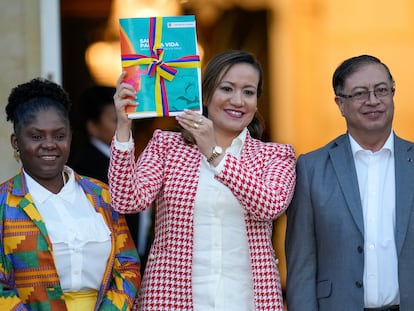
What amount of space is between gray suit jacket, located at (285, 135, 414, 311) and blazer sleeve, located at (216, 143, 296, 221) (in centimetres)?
15

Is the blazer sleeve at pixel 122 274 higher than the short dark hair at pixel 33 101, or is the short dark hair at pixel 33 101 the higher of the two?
the short dark hair at pixel 33 101

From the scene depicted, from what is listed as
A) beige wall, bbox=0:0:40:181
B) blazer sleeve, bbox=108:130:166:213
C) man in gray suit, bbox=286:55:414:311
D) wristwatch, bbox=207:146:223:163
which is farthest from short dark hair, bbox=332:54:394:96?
beige wall, bbox=0:0:40:181

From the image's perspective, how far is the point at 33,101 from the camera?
172 inches

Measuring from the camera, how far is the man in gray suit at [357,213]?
4.38 meters

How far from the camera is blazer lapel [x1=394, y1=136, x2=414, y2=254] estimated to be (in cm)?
436

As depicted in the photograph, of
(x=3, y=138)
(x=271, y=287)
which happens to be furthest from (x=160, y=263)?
(x=3, y=138)

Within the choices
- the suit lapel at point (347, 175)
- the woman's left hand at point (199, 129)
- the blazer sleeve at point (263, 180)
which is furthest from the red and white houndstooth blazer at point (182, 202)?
the suit lapel at point (347, 175)

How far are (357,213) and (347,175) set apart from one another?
0.20 m

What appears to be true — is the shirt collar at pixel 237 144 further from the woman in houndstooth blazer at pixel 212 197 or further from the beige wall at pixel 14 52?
the beige wall at pixel 14 52

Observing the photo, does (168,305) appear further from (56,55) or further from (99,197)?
(56,55)

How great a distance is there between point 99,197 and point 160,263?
0.39m

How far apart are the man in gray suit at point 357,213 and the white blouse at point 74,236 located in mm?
859

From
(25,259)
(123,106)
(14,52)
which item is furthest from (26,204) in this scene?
(14,52)

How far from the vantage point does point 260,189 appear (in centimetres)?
424
